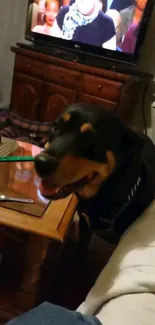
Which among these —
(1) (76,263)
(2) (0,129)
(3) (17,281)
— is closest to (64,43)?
(2) (0,129)

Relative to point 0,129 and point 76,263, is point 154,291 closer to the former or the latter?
point 76,263

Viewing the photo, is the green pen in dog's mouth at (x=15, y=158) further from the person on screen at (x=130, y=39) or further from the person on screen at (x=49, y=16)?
Answer: the person on screen at (x=49, y=16)

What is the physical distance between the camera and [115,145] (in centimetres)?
115

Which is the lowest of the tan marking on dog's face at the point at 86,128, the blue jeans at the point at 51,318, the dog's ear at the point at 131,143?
the blue jeans at the point at 51,318

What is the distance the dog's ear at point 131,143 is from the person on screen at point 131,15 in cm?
162

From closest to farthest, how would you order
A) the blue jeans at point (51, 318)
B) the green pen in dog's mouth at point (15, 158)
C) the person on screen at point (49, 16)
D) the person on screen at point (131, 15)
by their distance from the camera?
the blue jeans at point (51, 318) < the green pen in dog's mouth at point (15, 158) < the person on screen at point (131, 15) < the person on screen at point (49, 16)

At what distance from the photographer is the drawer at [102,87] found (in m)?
2.51

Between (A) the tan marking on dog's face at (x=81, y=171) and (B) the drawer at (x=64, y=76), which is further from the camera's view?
(B) the drawer at (x=64, y=76)

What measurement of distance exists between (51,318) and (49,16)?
2.49 metres

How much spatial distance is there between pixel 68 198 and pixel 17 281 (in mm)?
371

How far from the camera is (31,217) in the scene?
42.1 inches

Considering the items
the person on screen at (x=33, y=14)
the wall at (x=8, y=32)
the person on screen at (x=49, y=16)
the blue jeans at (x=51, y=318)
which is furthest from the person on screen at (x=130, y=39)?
the blue jeans at (x=51, y=318)

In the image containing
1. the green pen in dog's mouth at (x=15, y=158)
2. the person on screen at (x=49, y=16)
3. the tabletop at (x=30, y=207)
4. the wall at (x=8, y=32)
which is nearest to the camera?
the tabletop at (x=30, y=207)

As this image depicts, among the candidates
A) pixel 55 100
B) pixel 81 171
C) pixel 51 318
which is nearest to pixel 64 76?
pixel 55 100
